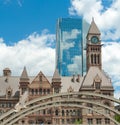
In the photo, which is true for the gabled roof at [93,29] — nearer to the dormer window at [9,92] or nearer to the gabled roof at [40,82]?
the gabled roof at [40,82]

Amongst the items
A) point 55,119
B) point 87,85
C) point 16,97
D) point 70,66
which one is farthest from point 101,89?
point 70,66

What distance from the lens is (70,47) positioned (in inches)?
7761

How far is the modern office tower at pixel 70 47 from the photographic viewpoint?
194750 mm

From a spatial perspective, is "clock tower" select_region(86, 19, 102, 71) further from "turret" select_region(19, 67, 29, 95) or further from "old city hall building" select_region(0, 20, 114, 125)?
"turret" select_region(19, 67, 29, 95)

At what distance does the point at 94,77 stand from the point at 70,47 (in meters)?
105

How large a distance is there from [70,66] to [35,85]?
4057 inches

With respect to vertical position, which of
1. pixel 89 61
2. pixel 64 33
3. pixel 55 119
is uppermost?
pixel 64 33

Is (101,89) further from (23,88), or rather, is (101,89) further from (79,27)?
(79,27)

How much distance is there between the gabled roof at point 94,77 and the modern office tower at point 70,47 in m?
96.9

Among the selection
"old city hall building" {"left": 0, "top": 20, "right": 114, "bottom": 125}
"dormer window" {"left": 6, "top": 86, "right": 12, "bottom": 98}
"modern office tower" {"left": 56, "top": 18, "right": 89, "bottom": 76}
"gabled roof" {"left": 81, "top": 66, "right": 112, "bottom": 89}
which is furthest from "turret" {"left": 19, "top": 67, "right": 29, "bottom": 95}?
"modern office tower" {"left": 56, "top": 18, "right": 89, "bottom": 76}

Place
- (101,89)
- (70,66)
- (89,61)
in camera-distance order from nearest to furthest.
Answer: (101,89), (89,61), (70,66)

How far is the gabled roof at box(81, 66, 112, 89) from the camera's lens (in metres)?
92.4

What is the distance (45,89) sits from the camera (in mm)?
93562

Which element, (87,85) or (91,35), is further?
(91,35)
